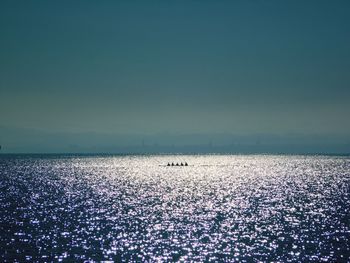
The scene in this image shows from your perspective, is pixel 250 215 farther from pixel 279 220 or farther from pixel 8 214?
pixel 8 214

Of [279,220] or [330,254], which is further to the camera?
[279,220]

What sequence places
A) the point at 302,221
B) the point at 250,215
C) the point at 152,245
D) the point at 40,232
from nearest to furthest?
the point at 152,245
the point at 40,232
the point at 302,221
the point at 250,215

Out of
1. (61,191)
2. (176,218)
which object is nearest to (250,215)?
(176,218)

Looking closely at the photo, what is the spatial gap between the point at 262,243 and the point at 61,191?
104 meters

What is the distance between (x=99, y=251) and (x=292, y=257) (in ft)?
85.4

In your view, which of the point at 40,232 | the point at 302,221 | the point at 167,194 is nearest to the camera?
the point at 40,232

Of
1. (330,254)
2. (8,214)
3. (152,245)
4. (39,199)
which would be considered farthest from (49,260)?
(39,199)

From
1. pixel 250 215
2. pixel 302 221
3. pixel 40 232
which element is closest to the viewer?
pixel 40 232

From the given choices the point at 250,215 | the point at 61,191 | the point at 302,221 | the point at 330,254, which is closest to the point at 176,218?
the point at 250,215

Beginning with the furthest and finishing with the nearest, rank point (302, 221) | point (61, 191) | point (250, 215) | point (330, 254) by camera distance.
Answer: point (61, 191)
point (250, 215)
point (302, 221)
point (330, 254)

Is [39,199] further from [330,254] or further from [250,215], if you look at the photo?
[330,254]

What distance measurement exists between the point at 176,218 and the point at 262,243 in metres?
29.4

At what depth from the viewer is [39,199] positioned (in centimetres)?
12862

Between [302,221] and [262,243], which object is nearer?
[262,243]
